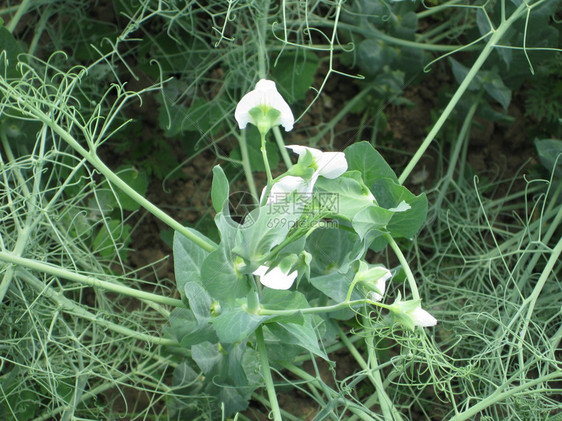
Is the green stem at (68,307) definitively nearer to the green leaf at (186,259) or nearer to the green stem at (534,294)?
the green leaf at (186,259)

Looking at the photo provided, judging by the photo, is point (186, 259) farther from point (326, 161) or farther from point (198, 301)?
point (326, 161)

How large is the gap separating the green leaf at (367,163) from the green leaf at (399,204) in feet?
0.05

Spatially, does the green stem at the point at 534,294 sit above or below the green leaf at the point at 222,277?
below

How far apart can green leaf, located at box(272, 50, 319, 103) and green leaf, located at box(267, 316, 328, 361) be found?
24.0 inches

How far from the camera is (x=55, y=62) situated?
1362 millimetres

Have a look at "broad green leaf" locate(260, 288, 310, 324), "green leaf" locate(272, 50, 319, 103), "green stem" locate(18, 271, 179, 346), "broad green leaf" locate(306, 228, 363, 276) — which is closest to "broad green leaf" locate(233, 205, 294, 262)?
"broad green leaf" locate(260, 288, 310, 324)

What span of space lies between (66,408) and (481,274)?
2.75 ft

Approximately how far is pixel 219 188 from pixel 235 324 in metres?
0.18

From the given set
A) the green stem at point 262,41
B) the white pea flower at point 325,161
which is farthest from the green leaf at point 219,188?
the green stem at point 262,41

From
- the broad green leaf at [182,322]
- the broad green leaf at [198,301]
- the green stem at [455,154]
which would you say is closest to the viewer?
the broad green leaf at [198,301]

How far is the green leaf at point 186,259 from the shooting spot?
2.98ft

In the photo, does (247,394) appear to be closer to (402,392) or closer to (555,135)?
(402,392)

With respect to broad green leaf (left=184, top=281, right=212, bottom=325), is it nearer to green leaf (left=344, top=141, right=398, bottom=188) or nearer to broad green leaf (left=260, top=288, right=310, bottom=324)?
broad green leaf (left=260, top=288, right=310, bottom=324)

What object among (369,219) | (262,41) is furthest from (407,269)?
(262,41)
